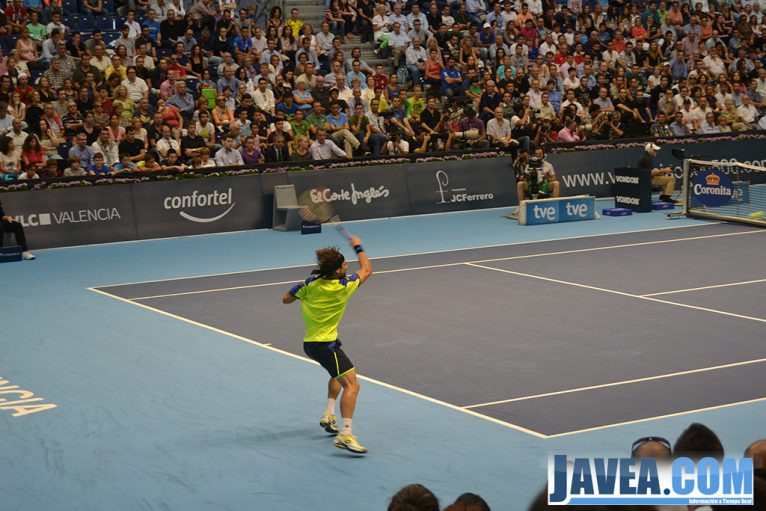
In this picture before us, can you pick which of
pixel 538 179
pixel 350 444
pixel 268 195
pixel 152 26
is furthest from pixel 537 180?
pixel 350 444

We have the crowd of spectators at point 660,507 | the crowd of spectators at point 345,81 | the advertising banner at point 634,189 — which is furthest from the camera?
the advertising banner at point 634,189

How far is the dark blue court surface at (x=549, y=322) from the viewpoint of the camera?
13.4 m

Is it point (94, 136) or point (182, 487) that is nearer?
point (182, 487)

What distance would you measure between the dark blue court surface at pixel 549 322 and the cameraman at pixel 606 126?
817 cm

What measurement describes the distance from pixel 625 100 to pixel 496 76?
3.82 metres

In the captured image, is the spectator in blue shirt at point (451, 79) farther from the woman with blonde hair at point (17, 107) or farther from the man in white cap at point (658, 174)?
the woman with blonde hair at point (17, 107)

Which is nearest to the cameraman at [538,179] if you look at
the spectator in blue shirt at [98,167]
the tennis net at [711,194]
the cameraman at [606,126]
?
the tennis net at [711,194]

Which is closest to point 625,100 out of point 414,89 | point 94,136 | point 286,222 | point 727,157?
point 727,157

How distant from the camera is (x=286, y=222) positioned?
89.9 feet

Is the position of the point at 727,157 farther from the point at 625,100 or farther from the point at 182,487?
the point at 182,487

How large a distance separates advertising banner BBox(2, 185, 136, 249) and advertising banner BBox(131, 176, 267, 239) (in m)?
0.34

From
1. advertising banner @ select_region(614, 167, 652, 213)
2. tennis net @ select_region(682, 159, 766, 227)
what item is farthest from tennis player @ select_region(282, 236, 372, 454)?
advertising banner @ select_region(614, 167, 652, 213)

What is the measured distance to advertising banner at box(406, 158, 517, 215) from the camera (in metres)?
29.5

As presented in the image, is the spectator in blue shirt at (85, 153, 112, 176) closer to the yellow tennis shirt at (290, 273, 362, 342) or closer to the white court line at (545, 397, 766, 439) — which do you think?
the yellow tennis shirt at (290, 273, 362, 342)
